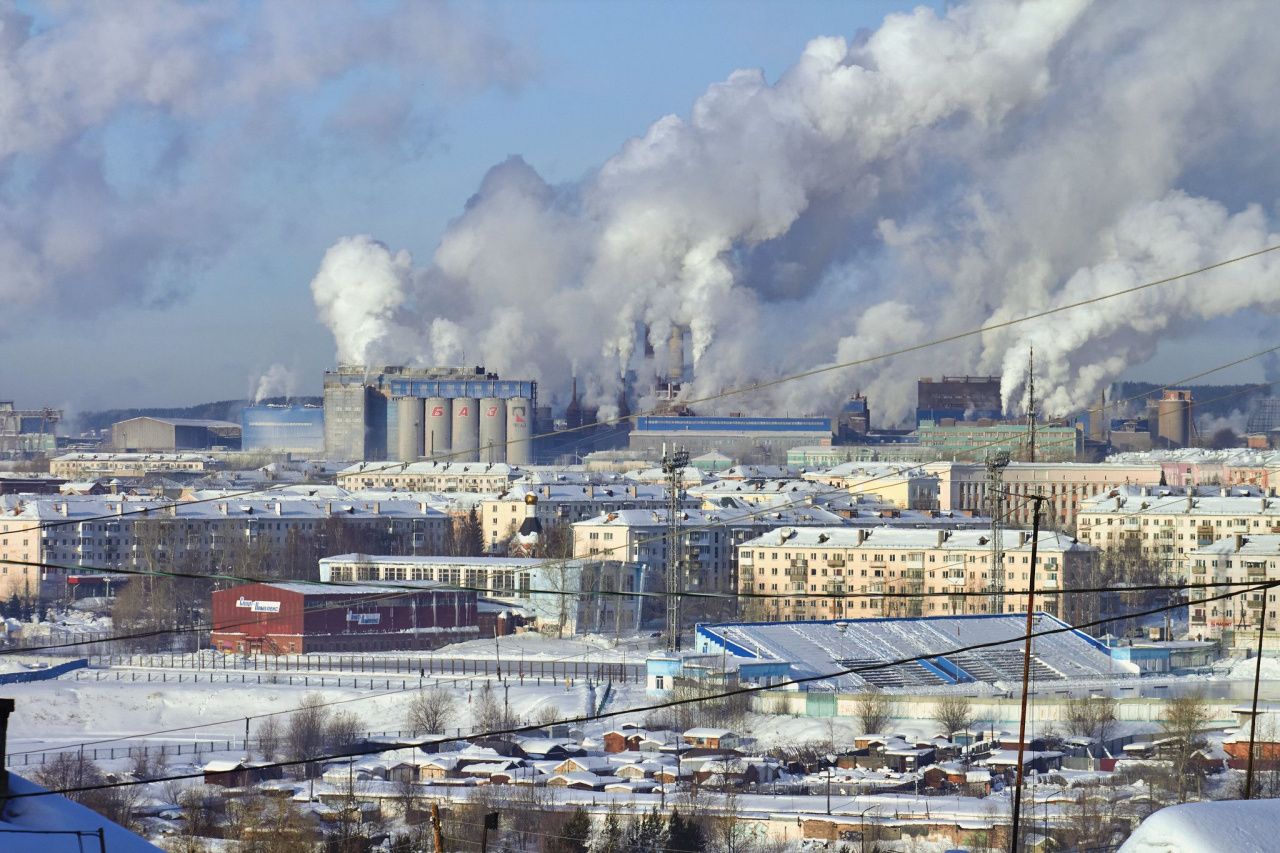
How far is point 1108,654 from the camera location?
66.2ft

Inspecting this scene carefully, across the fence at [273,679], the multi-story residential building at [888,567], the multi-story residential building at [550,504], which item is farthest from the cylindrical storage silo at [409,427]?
the fence at [273,679]

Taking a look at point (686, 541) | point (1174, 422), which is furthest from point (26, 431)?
point (686, 541)

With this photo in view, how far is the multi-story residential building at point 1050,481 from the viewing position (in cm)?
4247

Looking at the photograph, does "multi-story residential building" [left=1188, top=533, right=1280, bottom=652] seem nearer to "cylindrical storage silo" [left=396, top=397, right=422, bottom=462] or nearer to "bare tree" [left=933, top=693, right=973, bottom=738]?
"bare tree" [left=933, top=693, right=973, bottom=738]

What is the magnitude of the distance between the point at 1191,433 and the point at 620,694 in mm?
47306

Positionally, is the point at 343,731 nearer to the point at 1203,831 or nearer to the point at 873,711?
the point at 873,711

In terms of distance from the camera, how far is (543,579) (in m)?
26.4

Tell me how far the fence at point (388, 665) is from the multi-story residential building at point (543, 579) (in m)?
2.77

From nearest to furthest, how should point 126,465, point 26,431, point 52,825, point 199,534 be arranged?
point 52,825
point 199,534
point 126,465
point 26,431

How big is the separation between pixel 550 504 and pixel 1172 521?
10.3 meters

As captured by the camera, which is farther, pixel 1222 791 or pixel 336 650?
pixel 336 650

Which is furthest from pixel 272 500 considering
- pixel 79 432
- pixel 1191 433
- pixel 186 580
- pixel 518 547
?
pixel 79 432

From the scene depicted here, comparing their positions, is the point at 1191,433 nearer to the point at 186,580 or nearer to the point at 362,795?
the point at 186,580

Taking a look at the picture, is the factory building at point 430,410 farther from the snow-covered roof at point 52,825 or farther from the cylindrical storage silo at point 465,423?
the snow-covered roof at point 52,825
